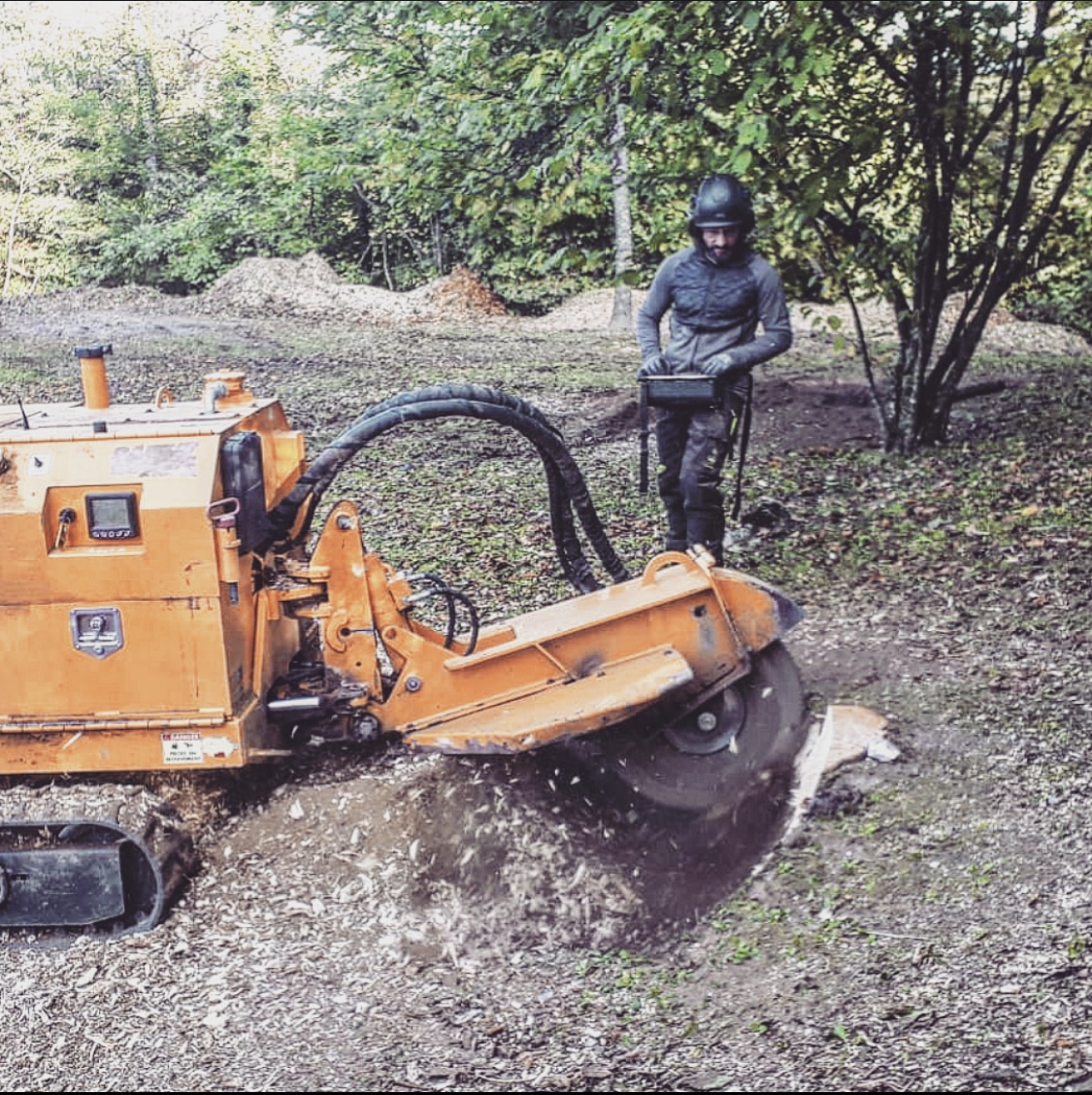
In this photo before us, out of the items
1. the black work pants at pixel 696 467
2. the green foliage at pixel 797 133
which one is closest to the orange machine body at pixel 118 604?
the black work pants at pixel 696 467

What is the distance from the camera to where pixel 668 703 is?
4754mm

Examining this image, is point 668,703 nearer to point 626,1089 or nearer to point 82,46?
point 626,1089

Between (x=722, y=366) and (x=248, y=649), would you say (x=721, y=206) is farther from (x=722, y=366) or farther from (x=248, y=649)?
(x=248, y=649)

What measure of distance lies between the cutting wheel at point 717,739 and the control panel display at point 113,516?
1.81 m

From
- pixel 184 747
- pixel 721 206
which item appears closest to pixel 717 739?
pixel 184 747

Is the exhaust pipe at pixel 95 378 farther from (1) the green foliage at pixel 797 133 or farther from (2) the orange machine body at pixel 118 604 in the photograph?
(1) the green foliage at pixel 797 133

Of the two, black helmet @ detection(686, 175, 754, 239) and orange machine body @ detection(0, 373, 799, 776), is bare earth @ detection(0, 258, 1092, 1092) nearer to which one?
orange machine body @ detection(0, 373, 799, 776)

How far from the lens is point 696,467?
19.8 ft

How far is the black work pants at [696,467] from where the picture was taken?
602cm

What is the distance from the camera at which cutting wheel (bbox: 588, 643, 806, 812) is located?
15.7 ft

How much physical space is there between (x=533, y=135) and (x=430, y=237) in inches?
568

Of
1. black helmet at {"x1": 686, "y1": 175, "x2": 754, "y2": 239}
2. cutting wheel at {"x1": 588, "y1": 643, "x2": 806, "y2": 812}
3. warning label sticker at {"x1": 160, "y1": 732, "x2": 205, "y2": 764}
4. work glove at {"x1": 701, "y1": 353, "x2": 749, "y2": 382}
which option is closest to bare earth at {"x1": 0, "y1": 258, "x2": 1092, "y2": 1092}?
cutting wheel at {"x1": 588, "y1": 643, "x2": 806, "y2": 812}

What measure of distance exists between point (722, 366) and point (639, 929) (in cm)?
274

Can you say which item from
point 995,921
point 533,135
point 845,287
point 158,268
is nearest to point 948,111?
point 845,287
